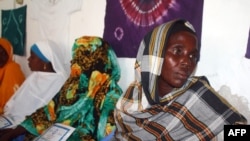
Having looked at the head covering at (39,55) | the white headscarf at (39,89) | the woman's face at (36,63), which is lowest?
the white headscarf at (39,89)

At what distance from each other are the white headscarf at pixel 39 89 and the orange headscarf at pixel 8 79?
0.23m

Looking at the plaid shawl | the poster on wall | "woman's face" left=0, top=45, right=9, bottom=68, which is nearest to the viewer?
the plaid shawl

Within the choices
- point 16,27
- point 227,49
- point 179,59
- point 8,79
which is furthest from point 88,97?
point 16,27

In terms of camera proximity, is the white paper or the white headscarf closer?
the white paper

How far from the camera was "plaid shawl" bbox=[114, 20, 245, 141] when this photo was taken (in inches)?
39.6

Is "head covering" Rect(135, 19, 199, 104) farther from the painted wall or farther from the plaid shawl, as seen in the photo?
the painted wall

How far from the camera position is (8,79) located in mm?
2318

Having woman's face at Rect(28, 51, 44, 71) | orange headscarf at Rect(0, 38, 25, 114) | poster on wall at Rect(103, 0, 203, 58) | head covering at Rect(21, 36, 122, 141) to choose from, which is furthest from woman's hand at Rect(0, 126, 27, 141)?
poster on wall at Rect(103, 0, 203, 58)

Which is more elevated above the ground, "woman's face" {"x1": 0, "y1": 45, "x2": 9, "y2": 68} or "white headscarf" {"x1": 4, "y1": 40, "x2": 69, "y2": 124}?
"woman's face" {"x1": 0, "y1": 45, "x2": 9, "y2": 68}

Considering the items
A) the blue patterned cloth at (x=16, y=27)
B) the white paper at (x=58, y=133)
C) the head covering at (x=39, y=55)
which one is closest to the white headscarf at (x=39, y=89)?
the head covering at (x=39, y=55)

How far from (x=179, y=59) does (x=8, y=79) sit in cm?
177

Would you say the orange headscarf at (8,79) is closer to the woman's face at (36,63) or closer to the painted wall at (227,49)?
the woman's face at (36,63)

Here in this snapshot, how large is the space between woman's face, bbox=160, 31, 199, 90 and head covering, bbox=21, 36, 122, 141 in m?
0.49

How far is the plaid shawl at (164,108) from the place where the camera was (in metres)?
1.01
